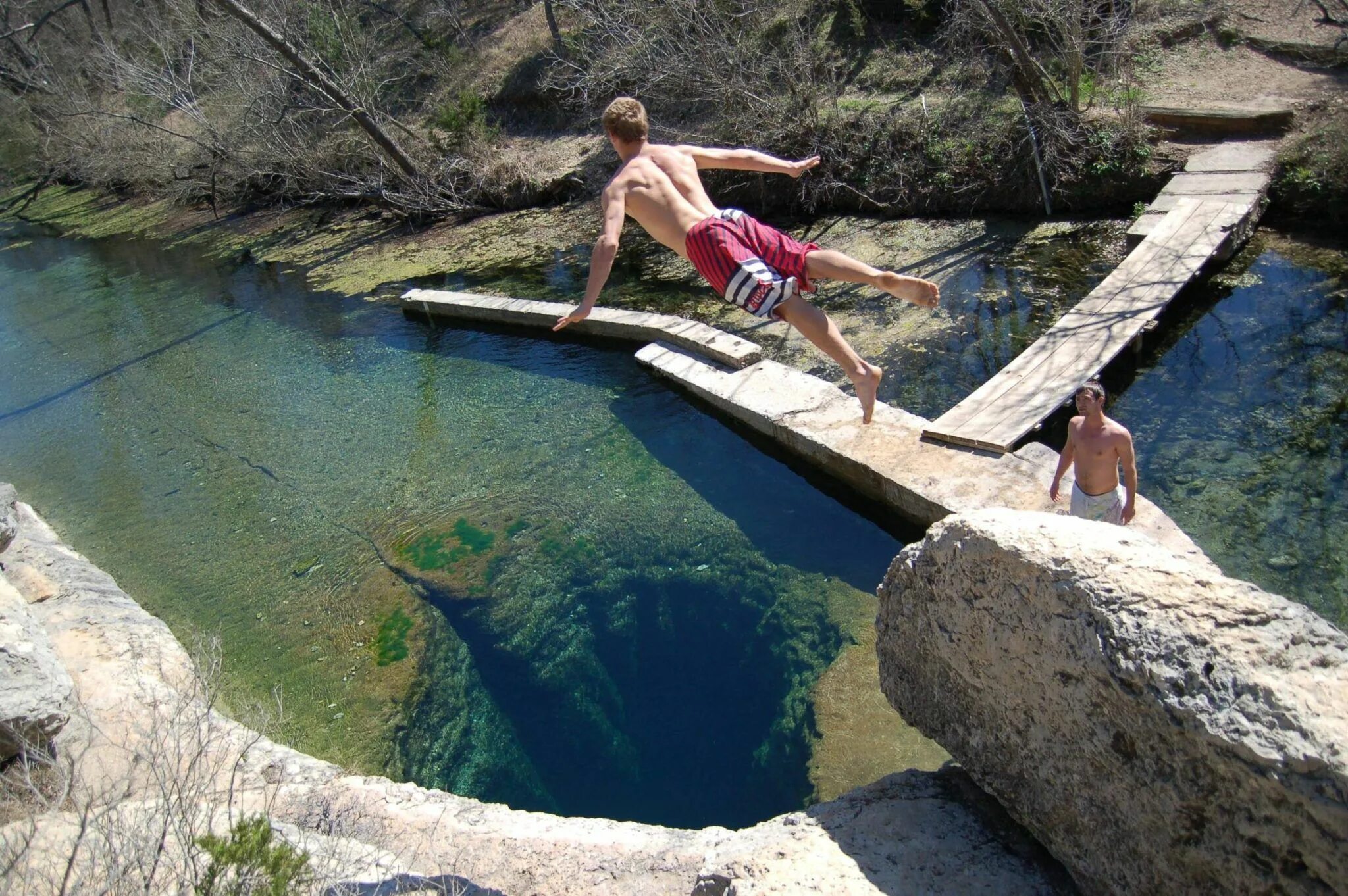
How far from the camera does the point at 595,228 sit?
39.0 feet

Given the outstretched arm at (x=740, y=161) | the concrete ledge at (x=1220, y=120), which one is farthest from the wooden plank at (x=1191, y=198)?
the outstretched arm at (x=740, y=161)

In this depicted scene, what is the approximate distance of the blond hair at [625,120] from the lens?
468 cm

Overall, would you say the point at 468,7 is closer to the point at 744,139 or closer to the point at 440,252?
the point at 440,252

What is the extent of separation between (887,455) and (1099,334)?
1.98m

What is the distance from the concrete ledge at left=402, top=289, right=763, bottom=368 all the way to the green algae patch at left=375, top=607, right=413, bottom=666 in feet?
10.3

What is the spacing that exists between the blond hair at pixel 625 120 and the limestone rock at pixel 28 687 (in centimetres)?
353

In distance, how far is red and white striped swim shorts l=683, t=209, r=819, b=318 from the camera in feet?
14.9

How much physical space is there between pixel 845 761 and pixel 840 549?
1500mm

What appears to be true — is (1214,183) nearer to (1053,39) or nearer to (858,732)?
(1053,39)

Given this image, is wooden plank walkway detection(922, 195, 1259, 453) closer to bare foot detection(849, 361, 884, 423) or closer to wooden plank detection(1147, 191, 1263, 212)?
wooden plank detection(1147, 191, 1263, 212)

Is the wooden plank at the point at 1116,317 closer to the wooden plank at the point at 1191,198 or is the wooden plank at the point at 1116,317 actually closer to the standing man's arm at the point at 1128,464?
the wooden plank at the point at 1191,198

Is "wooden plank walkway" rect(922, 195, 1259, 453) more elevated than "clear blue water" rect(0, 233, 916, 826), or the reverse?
"wooden plank walkway" rect(922, 195, 1259, 453)

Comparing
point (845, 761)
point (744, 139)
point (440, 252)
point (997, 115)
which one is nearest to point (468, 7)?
point (440, 252)

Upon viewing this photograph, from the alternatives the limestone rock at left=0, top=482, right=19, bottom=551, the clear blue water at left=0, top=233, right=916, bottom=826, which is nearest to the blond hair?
the clear blue water at left=0, top=233, right=916, bottom=826
